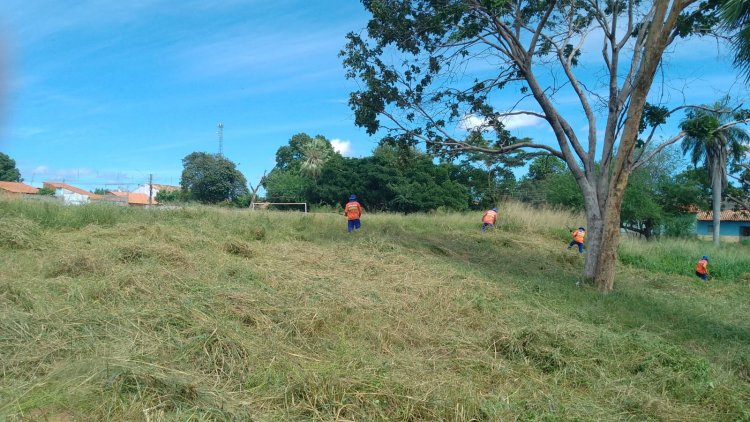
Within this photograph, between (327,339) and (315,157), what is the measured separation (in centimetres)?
4675

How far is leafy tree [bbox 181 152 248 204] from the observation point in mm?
50750

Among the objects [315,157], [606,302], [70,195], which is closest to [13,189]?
[70,195]

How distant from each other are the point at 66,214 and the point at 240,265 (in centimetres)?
694

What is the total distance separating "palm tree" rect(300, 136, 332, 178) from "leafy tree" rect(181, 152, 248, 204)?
7.19m

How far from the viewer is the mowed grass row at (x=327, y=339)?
12.4 feet

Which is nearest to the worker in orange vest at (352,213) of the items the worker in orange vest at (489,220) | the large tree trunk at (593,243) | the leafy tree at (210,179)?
the worker in orange vest at (489,220)

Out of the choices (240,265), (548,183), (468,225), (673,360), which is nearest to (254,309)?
(240,265)

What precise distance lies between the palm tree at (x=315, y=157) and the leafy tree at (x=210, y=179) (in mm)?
7189

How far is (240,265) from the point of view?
8750 mm

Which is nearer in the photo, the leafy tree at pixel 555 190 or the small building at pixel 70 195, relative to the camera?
the small building at pixel 70 195

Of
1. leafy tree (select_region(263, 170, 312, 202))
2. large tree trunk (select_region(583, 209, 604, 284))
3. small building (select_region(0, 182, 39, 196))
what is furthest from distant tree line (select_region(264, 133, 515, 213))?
large tree trunk (select_region(583, 209, 604, 284))

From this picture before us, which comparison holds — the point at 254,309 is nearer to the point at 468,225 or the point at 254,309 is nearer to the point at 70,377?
the point at 70,377

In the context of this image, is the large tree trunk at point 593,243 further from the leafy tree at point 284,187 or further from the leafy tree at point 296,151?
the leafy tree at point 296,151

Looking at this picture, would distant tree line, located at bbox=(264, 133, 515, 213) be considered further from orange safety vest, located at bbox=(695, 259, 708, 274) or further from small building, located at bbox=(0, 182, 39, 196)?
orange safety vest, located at bbox=(695, 259, 708, 274)
